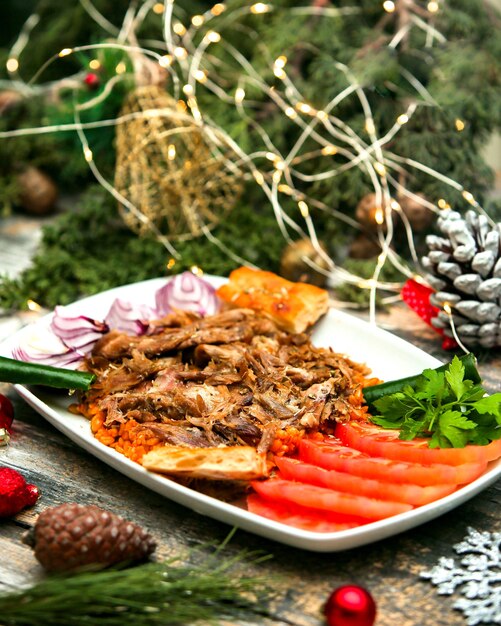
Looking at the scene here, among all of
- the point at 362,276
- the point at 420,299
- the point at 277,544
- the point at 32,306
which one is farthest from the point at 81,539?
the point at 362,276

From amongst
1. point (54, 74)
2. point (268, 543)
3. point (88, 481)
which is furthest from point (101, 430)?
point (54, 74)

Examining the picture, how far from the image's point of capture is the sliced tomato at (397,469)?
7.69 ft

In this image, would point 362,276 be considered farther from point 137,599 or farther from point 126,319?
point 137,599

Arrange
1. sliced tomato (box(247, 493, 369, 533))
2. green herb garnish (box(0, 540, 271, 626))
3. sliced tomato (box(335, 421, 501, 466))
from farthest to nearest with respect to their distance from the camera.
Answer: sliced tomato (box(335, 421, 501, 466)), sliced tomato (box(247, 493, 369, 533)), green herb garnish (box(0, 540, 271, 626))

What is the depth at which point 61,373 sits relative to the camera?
283 centimetres

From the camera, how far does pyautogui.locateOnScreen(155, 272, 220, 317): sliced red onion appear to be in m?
3.45

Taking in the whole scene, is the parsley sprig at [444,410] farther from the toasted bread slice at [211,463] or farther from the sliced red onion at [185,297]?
the sliced red onion at [185,297]

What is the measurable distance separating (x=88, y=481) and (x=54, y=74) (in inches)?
149

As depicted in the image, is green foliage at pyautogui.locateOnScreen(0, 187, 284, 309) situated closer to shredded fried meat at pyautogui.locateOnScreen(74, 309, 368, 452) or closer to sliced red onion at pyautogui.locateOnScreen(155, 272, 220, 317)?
sliced red onion at pyautogui.locateOnScreen(155, 272, 220, 317)

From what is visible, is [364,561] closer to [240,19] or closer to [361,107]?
[361,107]

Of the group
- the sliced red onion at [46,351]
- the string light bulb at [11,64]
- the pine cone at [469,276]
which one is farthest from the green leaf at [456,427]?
the string light bulb at [11,64]

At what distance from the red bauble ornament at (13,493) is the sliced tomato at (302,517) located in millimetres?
665

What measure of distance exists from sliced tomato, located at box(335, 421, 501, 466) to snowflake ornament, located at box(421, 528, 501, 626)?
0.22 metres

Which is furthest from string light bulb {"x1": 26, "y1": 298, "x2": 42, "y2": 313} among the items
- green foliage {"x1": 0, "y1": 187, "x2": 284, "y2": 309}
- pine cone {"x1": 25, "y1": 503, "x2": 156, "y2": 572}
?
pine cone {"x1": 25, "y1": 503, "x2": 156, "y2": 572}
